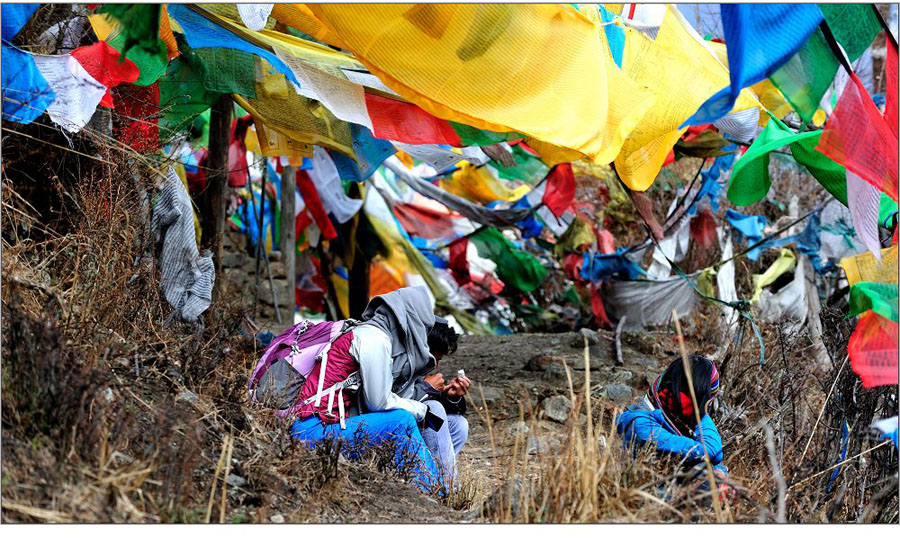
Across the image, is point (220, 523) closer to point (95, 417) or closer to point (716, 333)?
point (95, 417)

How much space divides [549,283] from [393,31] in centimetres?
680

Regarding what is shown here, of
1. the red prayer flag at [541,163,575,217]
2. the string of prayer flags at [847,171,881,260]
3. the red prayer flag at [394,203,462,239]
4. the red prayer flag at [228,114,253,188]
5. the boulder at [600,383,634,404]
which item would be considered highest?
the red prayer flag at [228,114,253,188]

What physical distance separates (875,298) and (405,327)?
1789 millimetres

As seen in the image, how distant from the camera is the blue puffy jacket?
3111mm

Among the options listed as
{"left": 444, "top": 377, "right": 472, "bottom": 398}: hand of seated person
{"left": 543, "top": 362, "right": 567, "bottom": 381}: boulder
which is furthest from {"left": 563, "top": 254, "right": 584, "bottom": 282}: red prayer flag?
{"left": 444, "top": 377, "right": 472, "bottom": 398}: hand of seated person

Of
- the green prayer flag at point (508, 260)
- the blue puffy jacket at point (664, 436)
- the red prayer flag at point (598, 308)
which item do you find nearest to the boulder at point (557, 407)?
the blue puffy jacket at point (664, 436)

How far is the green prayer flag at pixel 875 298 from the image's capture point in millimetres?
2928

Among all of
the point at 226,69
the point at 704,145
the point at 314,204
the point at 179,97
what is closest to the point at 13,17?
the point at 226,69

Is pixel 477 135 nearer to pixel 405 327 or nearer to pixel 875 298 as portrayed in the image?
pixel 405 327

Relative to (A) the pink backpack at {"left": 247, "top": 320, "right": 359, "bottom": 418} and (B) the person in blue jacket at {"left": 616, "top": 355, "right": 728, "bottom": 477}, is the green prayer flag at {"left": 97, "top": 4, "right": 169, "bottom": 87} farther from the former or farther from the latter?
(B) the person in blue jacket at {"left": 616, "top": 355, "right": 728, "bottom": 477}

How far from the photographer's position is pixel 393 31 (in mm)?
3234

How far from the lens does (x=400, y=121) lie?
13.6ft

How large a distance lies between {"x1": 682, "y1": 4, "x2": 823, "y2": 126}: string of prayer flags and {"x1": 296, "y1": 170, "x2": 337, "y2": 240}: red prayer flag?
17.8ft

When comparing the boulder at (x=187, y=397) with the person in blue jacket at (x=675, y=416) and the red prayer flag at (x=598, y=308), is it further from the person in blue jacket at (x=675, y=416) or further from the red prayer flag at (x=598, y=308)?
the red prayer flag at (x=598, y=308)
